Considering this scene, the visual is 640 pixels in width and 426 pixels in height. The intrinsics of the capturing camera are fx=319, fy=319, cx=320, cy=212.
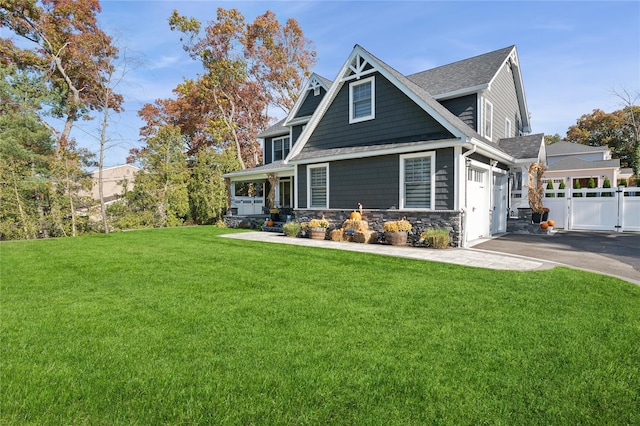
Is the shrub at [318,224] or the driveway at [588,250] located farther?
the shrub at [318,224]

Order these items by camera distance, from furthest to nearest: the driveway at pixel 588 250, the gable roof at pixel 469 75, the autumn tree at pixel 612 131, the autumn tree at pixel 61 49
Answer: the autumn tree at pixel 612 131, the autumn tree at pixel 61 49, the gable roof at pixel 469 75, the driveway at pixel 588 250

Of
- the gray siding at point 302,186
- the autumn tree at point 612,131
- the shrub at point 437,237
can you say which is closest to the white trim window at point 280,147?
the gray siding at point 302,186

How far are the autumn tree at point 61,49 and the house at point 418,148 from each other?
1297 centimetres

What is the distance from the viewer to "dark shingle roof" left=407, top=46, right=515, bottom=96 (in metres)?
12.3

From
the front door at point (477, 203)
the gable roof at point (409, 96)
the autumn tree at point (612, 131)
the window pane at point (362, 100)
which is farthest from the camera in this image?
the autumn tree at point (612, 131)

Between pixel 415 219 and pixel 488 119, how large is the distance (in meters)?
6.02

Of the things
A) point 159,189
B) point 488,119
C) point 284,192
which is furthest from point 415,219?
point 159,189

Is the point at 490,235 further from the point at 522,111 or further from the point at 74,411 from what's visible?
the point at 74,411

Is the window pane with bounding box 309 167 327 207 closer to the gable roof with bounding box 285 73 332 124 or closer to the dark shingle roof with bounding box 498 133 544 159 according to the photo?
the gable roof with bounding box 285 73 332 124

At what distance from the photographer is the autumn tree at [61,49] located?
17.6m

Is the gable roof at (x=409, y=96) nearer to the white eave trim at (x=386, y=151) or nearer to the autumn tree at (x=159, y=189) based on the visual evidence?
the white eave trim at (x=386, y=151)

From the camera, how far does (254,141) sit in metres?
28.1

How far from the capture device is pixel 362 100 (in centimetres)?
1173

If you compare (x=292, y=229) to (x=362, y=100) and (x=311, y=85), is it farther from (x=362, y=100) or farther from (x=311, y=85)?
(x=311, y=85)
